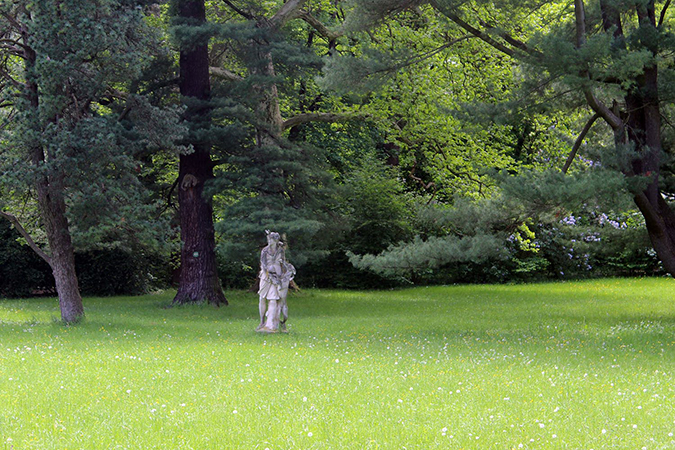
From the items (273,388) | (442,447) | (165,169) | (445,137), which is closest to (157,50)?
(165,169)

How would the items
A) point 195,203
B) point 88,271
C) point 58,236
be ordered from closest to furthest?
point 58,236
point 195,203
point 88,271

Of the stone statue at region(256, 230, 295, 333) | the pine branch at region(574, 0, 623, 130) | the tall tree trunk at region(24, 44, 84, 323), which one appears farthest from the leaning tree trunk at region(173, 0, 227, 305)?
the pine branch at region(574, 0, 623, 130)

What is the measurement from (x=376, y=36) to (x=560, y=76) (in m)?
9.92

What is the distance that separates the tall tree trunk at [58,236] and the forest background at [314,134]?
0.15ft

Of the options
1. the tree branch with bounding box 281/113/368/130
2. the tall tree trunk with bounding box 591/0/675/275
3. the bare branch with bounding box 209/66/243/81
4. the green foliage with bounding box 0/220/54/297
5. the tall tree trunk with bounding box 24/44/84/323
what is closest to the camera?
the tall tree trunk with bounding box 591/0/675/275

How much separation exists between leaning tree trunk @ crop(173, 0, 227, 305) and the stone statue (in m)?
6.17

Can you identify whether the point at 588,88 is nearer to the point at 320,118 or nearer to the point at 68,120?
the point at 68,120

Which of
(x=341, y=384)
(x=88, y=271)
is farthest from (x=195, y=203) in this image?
(x=341, y=384)

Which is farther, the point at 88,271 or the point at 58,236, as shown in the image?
the point at 88,271

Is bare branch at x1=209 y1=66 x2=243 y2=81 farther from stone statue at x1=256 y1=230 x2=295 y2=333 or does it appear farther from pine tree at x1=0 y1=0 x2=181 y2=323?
stone statue at x1=256 y1=230 x2=295 y2=333

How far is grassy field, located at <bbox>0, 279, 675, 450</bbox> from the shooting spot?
623 cm

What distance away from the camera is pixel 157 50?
16.8 metres

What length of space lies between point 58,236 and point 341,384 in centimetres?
906

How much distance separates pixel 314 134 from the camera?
26750mm
